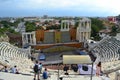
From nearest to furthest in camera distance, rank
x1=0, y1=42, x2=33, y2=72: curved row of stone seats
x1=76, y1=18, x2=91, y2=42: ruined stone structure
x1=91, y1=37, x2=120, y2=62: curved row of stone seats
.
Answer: x1=0, y1=42, x2=33, y2=72: curved row of stone seats, x1=91, y1=37, x2=120, y2=62: curved row of stone seats, x1=76, y1=18, x2=91, y2=42: ruined stone structure

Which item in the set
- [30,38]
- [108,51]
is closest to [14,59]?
[108,51]

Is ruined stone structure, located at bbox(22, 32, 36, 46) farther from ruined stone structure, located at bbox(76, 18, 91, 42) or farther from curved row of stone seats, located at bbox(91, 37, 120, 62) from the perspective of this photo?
curved row of stone seats, located at bbox(91, 37, 120, 62)

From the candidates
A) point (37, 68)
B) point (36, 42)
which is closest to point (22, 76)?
point (37, 68)

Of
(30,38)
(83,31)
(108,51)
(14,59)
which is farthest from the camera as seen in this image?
(83,31)

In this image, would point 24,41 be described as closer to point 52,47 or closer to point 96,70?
point 52,47

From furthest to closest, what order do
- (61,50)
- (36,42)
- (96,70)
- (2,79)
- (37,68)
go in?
(36,42)
(61,50)
(96,70)
(37,68)
(2,79)

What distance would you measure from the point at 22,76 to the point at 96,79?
3.51 m

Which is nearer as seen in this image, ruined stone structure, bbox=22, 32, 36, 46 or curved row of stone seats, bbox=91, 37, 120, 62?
curved row of stone seats, bbox=91, 37, 120, 62

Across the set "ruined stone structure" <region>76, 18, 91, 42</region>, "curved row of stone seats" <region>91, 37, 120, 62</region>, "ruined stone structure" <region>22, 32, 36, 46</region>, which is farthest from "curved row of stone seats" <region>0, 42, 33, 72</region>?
"ruined stone structure" <region>76, 18, 91, 42</region>

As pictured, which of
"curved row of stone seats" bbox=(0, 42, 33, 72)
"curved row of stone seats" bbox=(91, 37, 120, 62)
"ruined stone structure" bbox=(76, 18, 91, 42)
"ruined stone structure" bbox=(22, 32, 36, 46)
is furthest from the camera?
"ruined stone structure" bbox=(76, 18, 91, 42)

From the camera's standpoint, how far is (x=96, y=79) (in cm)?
1095

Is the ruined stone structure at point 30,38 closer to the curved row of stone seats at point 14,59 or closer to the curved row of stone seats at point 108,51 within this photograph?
the curved row of stone seats at point 14,59

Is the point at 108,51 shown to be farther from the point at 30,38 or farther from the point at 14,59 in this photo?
the point at 30,38

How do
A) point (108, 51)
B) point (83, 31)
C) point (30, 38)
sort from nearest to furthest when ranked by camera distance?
point (108, 51)
point (30, 38)
point (83, 31)
